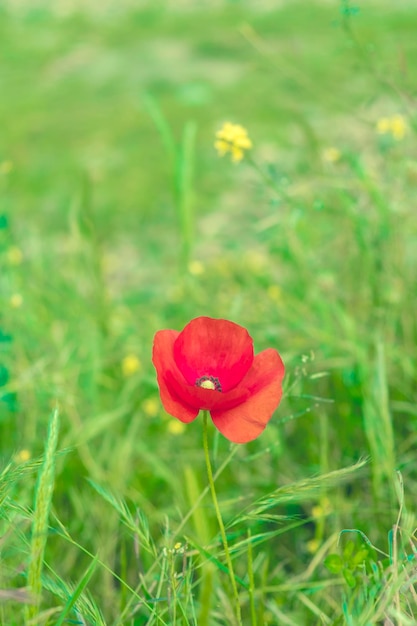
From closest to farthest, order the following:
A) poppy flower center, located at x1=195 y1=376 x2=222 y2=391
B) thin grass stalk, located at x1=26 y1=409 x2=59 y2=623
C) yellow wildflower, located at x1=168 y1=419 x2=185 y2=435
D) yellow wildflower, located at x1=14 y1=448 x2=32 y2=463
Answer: thin grass stalk, located at x1=26 y1=409 x2=59 y2=623 → poppy flower center, located at x1=195 y1=376 x2=222 y2=391 → yellow wildflower, located at x1=14 y1=448 x2=32 y2=463 → yellow wildflower, located at x1=168 y1=419 x2=185 y2=435

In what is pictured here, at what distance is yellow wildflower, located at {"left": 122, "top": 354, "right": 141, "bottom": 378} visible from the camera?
1876 mm

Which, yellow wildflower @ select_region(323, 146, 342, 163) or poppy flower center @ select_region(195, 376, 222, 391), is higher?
poppy flower center @ select_region(195, 376, 222, 391)

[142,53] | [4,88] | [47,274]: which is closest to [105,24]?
[142,53]

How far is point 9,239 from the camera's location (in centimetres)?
190

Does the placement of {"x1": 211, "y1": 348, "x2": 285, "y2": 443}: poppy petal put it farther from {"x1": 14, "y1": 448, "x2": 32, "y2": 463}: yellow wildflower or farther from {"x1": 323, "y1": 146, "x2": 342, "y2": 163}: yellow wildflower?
{"x1": 323, "y1": 146, "x2": 342, "y2": 163}: yellow wildflower

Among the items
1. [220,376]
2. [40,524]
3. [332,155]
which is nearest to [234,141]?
[332,155]

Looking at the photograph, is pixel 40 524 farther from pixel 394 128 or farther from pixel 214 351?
pixel 394 128

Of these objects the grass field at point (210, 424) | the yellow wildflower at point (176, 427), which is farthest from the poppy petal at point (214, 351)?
the yellow wildflower at point (176, 427)

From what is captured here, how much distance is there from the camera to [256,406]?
2.88 ft

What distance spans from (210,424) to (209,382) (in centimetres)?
69

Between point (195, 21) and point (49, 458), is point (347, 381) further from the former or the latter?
point (195, 21)

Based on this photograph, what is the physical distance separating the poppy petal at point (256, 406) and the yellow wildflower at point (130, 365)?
3.20 feet

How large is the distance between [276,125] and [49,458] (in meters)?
2.99

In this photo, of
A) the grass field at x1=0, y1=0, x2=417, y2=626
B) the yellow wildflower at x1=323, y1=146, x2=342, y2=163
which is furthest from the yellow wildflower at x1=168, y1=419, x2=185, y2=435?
the yellow wildflower at x1=323, y1=146, x2=342, y2=163
